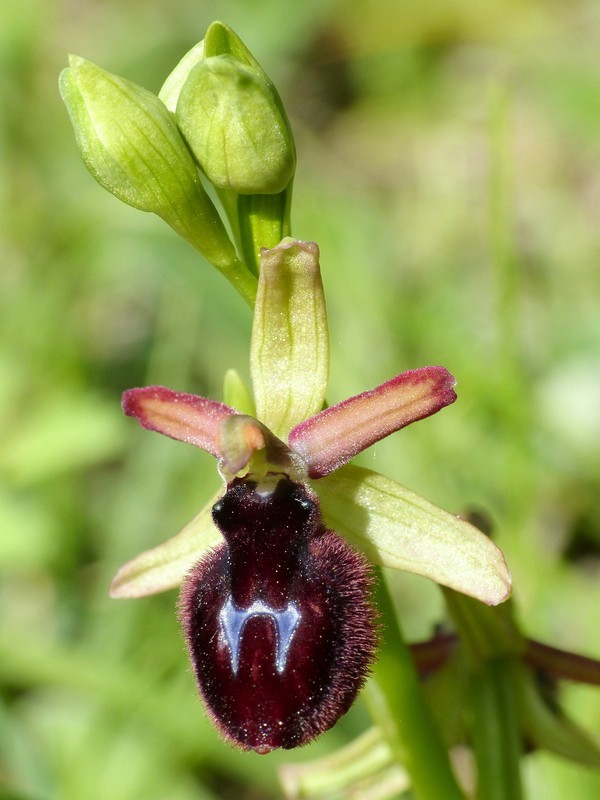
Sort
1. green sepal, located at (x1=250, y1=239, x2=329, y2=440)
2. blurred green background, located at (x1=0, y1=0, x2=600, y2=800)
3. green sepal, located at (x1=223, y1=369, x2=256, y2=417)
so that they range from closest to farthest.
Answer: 1. green sepal, located at (x1=250, y1=239, x2=329, y2=440)
2. green sepal, located at (x1=223, y1=369, x2=256, y2=417)
3. blurred green background, located at (x1=0, y1=0, x2=600, y2=800)

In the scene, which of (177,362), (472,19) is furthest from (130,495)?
(472,19)

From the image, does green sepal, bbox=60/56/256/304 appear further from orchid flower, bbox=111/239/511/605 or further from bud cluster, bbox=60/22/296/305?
orchid flower, bbox=111/239/511/605

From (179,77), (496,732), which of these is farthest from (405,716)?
(179,77)

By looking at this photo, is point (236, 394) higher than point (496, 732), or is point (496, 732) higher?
point (236, 394)

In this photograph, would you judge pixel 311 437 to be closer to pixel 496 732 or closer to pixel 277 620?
pixel 277 620

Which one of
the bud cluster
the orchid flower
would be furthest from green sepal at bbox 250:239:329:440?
the bud cluster

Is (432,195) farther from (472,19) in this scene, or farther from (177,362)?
(177,362)
